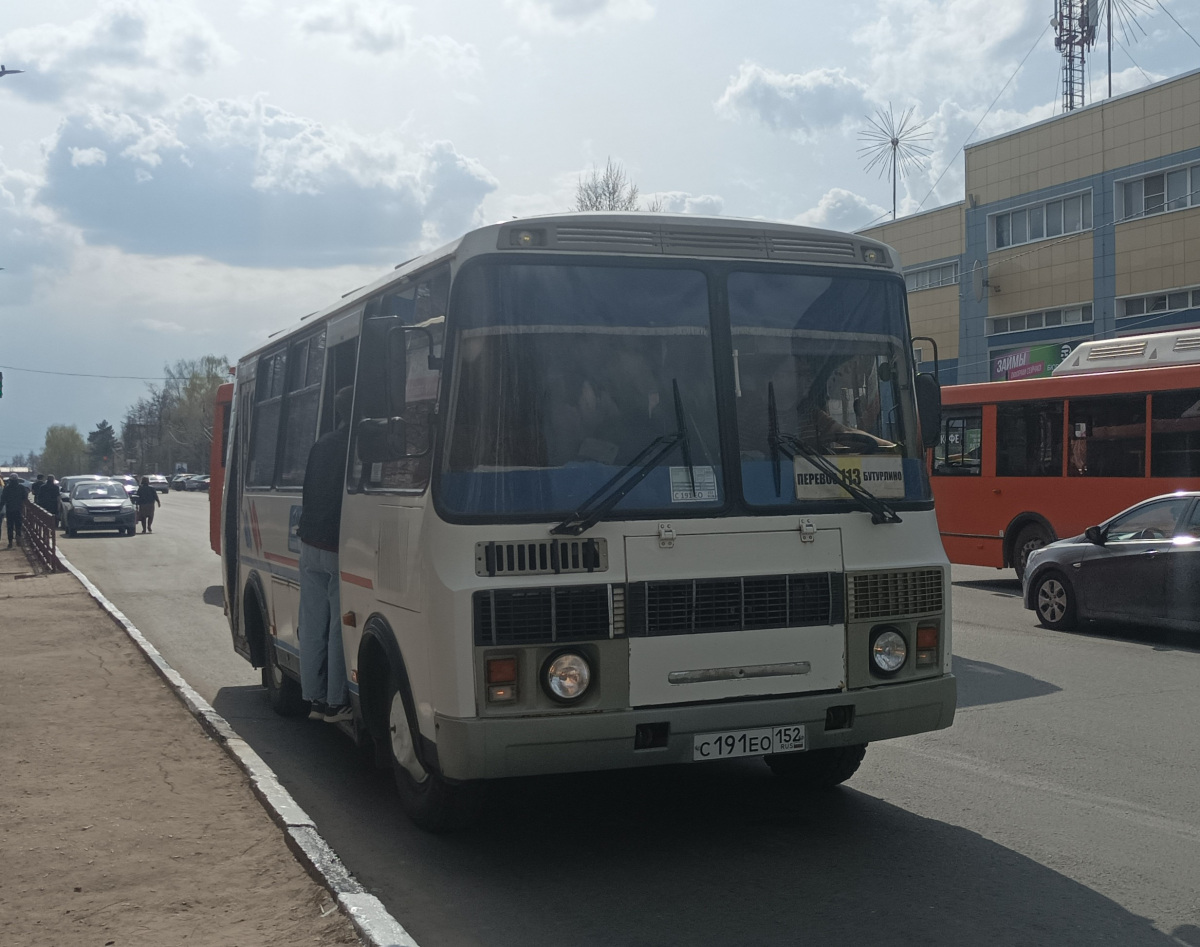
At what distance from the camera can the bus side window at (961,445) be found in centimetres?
1898

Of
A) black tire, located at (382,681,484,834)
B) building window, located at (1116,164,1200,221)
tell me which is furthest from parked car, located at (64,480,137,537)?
black tire, located at (382,681,484,834)

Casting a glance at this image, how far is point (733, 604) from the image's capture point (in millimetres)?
5617

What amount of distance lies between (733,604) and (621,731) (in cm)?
72

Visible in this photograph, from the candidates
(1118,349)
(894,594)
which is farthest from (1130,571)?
(894,594)

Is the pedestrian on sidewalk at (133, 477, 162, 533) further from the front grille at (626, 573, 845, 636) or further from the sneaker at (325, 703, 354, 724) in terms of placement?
the front grille at (626, 573, 845, 636)

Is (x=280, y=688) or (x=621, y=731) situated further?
(x=280, y=688)

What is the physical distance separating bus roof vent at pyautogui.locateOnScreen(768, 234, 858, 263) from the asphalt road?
2.68 metres

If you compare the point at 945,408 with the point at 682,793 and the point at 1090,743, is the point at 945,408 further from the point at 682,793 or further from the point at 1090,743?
the point at 682,793

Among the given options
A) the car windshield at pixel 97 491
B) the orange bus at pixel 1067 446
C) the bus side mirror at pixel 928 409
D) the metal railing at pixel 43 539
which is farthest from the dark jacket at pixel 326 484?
the car windshield at pixel 97 491

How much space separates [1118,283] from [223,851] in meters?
34.3

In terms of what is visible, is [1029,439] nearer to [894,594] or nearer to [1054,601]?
[1054,601]

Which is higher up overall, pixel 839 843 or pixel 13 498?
pixel 13 498

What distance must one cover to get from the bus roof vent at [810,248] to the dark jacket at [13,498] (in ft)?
102

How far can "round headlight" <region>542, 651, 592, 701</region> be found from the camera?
5.36 metres
